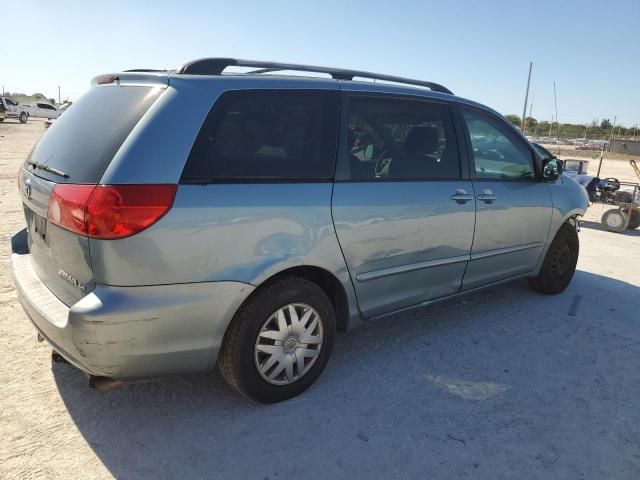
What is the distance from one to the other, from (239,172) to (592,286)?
4358 millimetres

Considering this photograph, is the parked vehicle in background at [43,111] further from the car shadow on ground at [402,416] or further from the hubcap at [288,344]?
the hubcap at [288,344]

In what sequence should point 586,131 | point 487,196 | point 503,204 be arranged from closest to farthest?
point 487,196
point 503,204
point 586,131

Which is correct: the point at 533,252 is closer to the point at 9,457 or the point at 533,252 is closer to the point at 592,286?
the point at 592,286

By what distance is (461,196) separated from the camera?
3531mm

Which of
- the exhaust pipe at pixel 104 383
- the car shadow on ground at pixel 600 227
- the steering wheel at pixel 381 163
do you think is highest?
the steering wheel at pixel 381 163

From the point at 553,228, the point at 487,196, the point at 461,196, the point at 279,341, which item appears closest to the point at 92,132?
the point at 279,341

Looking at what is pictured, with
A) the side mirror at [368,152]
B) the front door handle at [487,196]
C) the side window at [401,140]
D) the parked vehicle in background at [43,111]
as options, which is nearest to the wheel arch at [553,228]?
the front door handle at [487,196]

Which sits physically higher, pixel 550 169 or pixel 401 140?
pixel 401 140

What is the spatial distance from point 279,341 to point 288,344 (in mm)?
71

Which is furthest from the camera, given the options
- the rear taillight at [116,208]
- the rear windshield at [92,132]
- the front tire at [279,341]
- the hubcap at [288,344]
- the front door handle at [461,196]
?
the front door handle at [461,196]

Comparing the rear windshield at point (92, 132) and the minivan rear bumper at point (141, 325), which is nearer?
the minivan rear bumper at point (141, 325)

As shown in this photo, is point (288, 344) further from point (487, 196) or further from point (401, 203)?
point (487, 196)

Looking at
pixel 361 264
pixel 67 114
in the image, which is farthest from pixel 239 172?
pixel 67 114

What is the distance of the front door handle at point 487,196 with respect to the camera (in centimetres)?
370
